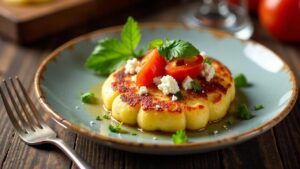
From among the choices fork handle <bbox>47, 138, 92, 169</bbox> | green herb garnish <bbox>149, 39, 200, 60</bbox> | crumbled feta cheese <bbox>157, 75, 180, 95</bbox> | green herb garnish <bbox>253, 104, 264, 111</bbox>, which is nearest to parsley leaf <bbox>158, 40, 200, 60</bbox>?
green herb garnish <bbox>149, 39, 200, 60</bbox>

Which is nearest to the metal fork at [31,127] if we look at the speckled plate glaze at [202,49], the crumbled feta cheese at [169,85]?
the speckled plate glaze at [202,49]

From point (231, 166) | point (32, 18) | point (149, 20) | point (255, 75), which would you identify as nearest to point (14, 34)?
point (32, 18)

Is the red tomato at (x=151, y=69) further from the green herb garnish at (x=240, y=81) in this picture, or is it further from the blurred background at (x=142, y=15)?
the blurred background at (x=142, y=15)

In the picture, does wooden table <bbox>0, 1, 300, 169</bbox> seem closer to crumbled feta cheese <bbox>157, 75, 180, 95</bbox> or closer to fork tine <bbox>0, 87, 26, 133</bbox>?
fork tine <bbox>0, 87, 26, 133</bbox>

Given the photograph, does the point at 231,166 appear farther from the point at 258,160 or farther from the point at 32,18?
the point at 32,18

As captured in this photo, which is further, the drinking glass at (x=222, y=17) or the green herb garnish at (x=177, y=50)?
the drinking glass at (x=222, y=17)

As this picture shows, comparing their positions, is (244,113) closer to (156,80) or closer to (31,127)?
(156,80)

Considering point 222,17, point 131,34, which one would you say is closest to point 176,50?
point 131,34
